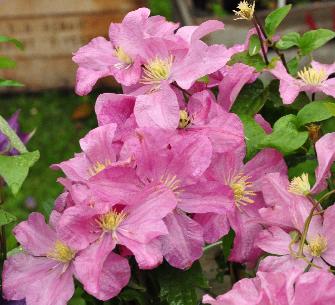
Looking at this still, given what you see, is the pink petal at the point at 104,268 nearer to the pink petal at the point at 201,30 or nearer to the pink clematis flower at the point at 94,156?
the pink clematis flower at the point at 94,156

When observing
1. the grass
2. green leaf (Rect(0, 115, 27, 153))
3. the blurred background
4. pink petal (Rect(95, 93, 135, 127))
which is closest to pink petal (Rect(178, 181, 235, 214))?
pink petal (Rect(95, 93, 135, 127))

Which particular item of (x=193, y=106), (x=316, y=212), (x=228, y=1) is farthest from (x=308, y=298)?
(x=228, y=1)

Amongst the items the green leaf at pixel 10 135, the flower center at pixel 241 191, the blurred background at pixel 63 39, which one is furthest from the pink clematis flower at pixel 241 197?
the blurred background at pixel 63 39

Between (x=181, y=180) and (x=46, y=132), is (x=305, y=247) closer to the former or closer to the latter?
(x=181, y=180)

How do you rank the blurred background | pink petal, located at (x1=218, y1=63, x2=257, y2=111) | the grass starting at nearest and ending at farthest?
pink petal, located at (x1=218, y1=63, x2=257, y2=111), the grass, the blurred background

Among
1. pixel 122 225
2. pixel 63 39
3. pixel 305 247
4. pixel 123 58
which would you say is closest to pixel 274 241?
pixel 305 247

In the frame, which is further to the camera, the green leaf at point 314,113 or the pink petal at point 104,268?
the green leaf at point 314,113

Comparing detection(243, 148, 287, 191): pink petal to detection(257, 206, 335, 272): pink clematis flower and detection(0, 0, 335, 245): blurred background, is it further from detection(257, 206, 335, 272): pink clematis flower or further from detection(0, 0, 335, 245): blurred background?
detection(0, 0, 335, 245): blurred background

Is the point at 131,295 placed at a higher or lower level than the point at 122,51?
lower
